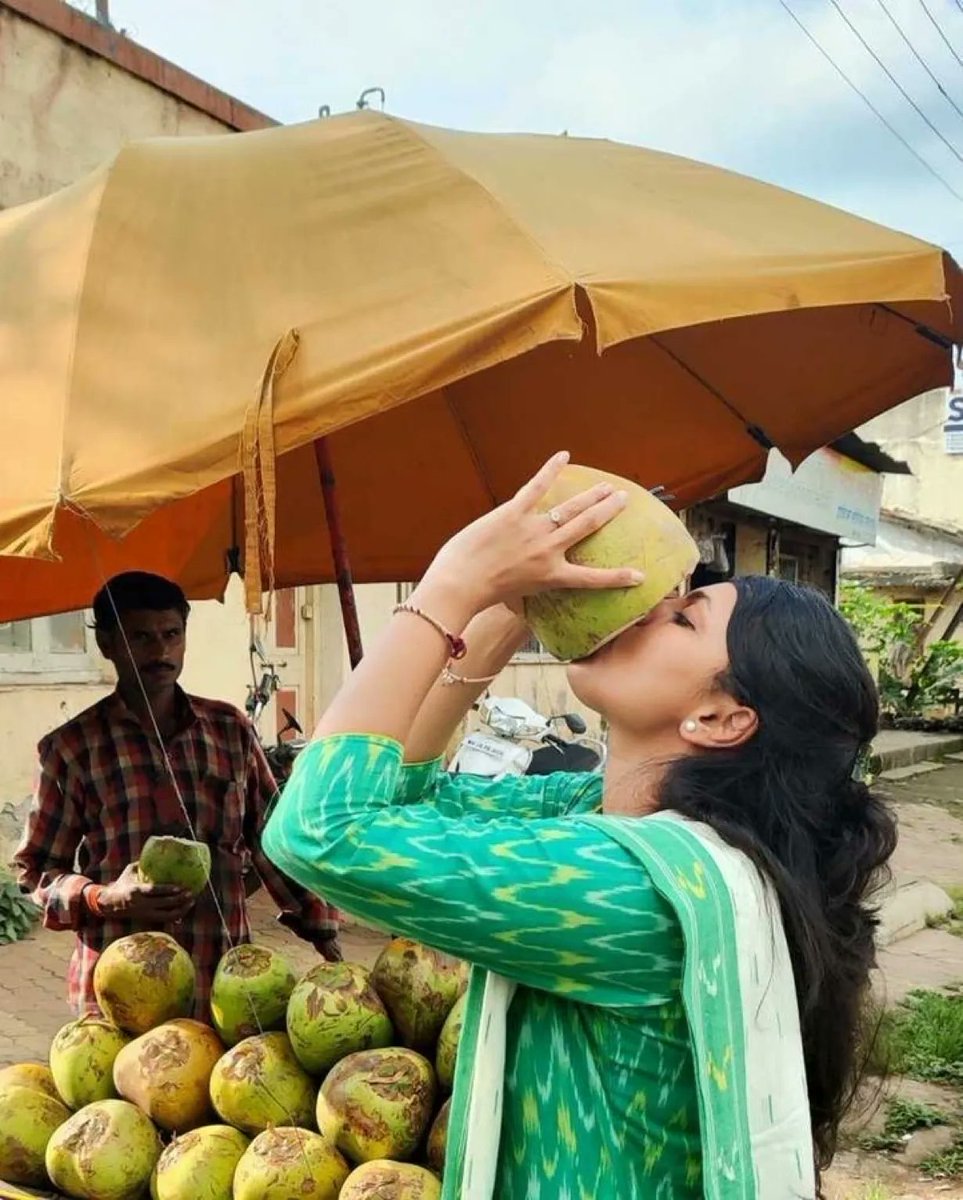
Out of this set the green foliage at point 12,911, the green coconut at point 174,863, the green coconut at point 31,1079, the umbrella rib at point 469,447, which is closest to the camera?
the green coconut at point 31,1079

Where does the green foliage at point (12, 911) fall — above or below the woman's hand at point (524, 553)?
below

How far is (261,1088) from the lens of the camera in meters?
1.70

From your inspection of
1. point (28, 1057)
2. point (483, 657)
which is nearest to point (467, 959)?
point (483, 657)

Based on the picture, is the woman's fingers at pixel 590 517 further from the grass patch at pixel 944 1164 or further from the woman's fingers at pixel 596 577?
the grass patch at pixel 944 1164

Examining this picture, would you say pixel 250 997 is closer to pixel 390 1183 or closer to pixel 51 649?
pixel 390 1183

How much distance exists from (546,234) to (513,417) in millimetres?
1231

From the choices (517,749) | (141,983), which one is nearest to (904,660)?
(517,749)

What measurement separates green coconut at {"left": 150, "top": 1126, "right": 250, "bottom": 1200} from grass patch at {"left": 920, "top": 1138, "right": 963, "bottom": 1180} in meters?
2.88

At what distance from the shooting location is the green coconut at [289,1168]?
5.14 ft

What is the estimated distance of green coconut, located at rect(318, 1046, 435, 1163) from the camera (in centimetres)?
161

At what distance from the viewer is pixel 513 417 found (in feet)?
9.34

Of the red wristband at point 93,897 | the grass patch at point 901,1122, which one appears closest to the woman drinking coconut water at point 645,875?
the red wristband at point 93,897

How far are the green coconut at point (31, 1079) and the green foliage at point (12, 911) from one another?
4.44 m

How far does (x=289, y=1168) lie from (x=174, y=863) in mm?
790
